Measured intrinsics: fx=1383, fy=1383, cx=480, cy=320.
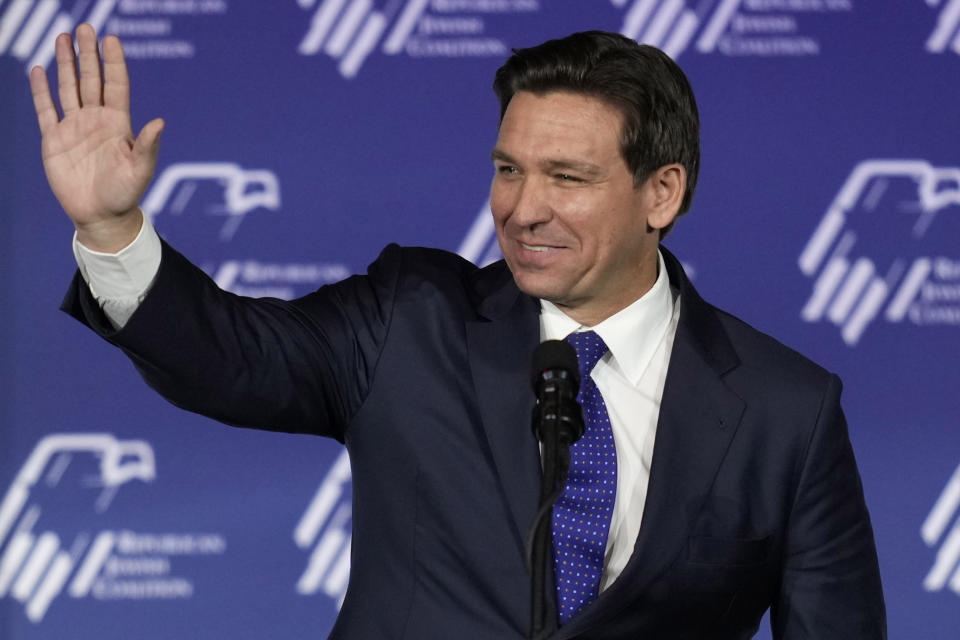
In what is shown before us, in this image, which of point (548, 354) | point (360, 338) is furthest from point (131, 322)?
point (548, 354)

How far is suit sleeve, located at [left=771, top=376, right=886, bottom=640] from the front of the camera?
6.38ft

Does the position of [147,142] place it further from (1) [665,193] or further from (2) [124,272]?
(1) [665,193]

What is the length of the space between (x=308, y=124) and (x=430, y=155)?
32cm

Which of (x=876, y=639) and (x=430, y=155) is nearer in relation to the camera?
(x=876, y=639)

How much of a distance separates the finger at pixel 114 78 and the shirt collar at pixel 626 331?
687 mm

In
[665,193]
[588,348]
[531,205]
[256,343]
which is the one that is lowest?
[256,343]

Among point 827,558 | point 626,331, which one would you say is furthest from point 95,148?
point 827,558

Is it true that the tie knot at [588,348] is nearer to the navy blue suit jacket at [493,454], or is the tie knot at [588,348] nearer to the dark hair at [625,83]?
the navy blue suit jacket at [493,454]

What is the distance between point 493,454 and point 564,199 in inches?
14.5

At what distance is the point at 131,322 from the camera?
64.6 inches

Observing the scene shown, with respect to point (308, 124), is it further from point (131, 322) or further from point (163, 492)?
point (131, 322)

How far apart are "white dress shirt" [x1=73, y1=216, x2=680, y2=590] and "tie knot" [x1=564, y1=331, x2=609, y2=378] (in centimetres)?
1

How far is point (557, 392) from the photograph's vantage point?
4.59 feet

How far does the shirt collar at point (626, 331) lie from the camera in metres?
2.03
